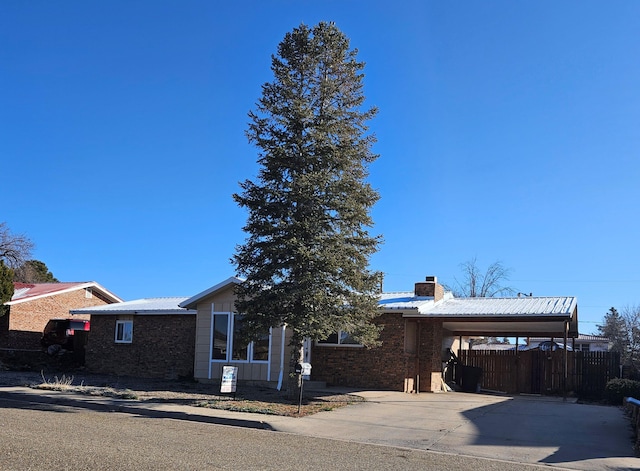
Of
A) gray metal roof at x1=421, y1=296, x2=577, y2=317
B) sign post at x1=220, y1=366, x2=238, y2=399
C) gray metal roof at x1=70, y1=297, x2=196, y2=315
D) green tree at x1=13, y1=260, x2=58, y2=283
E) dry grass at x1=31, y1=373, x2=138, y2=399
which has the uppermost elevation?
green tree at x1=13, y1=260, x2=58, y2=283

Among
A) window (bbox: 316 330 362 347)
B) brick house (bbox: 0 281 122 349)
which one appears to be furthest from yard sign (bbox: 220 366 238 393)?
brick house (bbox: 0 281 122 349)

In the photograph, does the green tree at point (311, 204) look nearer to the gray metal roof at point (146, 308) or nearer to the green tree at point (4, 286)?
the gray metal roof at point (146, 308)

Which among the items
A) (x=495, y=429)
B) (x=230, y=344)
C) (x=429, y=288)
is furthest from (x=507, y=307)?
(x=230, y=344)

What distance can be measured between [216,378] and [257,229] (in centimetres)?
731

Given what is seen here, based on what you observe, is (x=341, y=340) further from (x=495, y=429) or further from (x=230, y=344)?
(x=495, y=429)

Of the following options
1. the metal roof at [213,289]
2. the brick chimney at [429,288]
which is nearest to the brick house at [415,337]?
the brick chimney at [429,288]

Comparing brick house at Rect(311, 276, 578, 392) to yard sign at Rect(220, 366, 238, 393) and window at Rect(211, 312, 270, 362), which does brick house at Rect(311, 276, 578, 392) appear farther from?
yard sign at Rect(220, 366, 238, 393)

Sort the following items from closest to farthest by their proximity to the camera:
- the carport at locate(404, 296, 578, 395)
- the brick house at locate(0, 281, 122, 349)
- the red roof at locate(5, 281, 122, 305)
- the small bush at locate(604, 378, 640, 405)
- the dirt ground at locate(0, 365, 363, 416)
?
the dirt ground at locate(0, 365, 363, 416)
the small bush at locate(604, 378, 640, 405)
the carport at locate(404, 296, 578, 395)
the brick house at locate(0, 281, 122, 349)
the red roof at locate(5, 281, 122, 305)

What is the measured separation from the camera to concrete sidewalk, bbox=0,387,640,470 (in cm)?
1079

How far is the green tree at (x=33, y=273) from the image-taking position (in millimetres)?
46781

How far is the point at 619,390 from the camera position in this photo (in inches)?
708

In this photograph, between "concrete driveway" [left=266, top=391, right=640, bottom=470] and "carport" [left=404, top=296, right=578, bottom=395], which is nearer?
"concrete driveway" [left=266, top=391, right=640, bottom=470]

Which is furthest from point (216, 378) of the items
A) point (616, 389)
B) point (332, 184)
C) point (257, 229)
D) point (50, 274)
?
point (50, 274)

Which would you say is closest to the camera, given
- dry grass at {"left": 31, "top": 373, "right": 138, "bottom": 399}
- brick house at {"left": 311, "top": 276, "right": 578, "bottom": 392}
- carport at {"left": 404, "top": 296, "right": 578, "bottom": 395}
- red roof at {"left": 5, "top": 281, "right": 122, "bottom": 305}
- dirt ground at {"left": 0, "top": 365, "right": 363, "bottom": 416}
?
dirt ground at {"left": 0, "top": 365, "right": 363, "bottom": 416}
